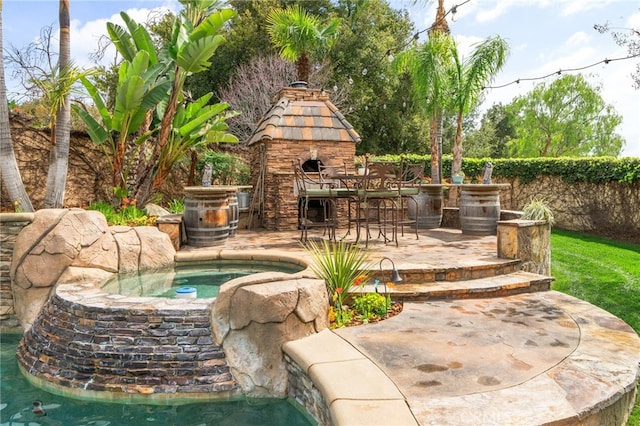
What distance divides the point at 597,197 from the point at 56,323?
12983 millimetres

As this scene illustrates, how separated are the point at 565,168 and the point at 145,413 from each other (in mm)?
13184

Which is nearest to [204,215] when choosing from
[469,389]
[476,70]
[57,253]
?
[57,253]

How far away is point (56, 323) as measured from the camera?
4.47m

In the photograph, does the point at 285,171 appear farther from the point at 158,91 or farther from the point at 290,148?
the point at 158,91

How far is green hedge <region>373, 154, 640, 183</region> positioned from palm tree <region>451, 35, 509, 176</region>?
8.84ft

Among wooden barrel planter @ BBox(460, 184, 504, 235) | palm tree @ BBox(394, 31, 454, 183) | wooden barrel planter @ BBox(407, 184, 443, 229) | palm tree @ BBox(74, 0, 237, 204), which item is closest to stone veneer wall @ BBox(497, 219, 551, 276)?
wooden barrel planter @ BBox(460, 184, 504, 235)

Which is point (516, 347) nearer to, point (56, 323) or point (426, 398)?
point (426, 398)

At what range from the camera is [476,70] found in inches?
496

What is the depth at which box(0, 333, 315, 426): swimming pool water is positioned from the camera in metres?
3.53

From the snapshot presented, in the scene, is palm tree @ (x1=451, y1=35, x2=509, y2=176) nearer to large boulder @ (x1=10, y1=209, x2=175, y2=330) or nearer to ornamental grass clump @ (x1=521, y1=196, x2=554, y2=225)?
ornamental grass clump @ (x1=521, y1=196, x2=554, y2=225)

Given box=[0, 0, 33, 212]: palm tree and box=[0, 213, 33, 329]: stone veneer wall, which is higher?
box=[0, 0, 33, 212]: palm tree

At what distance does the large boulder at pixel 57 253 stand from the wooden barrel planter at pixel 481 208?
5.97 m

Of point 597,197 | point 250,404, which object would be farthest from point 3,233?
point 597,197

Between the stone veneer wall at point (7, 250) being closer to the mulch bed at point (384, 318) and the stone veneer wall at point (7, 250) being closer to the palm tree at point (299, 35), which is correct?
the mulch bed at point (384, 318)
